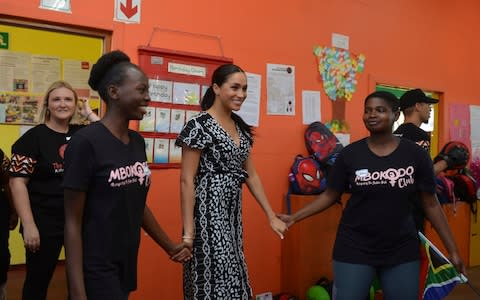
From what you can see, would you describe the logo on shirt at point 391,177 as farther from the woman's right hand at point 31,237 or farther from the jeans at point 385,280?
the woman's right hand at point 31,237

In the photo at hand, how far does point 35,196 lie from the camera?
2.31m

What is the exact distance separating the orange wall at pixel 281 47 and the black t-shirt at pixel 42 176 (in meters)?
0.86

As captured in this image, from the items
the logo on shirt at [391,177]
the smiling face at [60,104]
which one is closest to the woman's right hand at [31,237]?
the smiling face at [60,104]

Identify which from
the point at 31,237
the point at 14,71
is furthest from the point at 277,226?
the point at 14,71

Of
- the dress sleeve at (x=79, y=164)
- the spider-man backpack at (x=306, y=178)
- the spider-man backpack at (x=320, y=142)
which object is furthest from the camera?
the spider-man backpack at (x=320, y=142)

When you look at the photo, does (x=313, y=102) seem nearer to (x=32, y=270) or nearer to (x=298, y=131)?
(x=298, y=131)

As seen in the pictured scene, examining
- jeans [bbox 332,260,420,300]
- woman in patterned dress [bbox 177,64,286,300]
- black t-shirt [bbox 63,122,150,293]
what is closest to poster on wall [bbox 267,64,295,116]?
woman in patterned dress [bbox 177,64,286,300]

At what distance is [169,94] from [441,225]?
6.13 feet

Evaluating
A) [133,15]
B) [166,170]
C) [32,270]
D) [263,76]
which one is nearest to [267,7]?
[263,76]

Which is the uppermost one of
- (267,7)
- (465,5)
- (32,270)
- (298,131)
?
(465,5)

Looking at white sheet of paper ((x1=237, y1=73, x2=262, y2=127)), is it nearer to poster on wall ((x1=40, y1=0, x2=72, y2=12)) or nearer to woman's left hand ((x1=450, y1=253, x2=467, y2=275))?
poster on wall ((x1=40, y1=0, x2=72, y2=12))

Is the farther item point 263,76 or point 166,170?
point 263,76

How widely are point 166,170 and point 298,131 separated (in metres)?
1.24

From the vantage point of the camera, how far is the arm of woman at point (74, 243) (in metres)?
1.40
